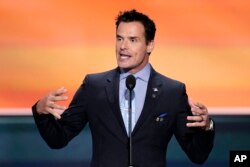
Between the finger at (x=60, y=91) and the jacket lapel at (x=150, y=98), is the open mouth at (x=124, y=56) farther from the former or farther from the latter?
the finger at (x=60, y=91)

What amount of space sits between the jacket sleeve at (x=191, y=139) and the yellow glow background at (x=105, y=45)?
88 centimetres

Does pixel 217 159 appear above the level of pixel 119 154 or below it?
below

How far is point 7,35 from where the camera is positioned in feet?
10.6

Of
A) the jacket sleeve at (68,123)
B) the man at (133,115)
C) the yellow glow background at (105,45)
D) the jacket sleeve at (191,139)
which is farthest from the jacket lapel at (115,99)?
the yellow glow background at (105,45)

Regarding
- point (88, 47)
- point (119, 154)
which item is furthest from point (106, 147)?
point (88, 47)

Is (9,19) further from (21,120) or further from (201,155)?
(201,155)

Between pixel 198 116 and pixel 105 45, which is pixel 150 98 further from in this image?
pixel 105 45

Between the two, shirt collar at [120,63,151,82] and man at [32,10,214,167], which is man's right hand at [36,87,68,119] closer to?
man at [32,10,214,167]

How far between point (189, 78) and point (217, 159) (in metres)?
0.53

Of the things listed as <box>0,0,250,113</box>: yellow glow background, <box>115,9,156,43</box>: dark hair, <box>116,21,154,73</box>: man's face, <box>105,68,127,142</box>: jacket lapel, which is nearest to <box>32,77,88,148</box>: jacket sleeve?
<box>105,68,127,142</box>: jacket lapel

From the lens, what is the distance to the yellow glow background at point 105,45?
3246 mm

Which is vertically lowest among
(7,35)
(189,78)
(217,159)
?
(217,159)

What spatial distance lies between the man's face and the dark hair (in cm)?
2

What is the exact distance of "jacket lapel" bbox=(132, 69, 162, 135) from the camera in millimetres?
2322
